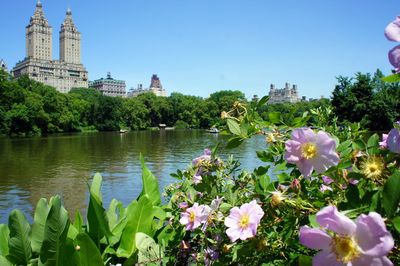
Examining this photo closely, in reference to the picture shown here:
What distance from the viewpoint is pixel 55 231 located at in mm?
1425

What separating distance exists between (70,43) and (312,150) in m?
148

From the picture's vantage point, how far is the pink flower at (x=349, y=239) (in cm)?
65

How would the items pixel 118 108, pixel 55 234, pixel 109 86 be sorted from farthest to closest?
1. pixel 109 86
2. pixel 118 108
3. pixel 55 234

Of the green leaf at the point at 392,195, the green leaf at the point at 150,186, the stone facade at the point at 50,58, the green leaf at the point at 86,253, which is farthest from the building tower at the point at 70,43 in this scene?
the green leaf at the point at 392,195

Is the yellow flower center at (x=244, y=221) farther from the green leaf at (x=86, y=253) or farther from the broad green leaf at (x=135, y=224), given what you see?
the broad green leaf at (x=135, y=224)

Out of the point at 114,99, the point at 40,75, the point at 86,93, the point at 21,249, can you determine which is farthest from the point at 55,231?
the point at 40,75

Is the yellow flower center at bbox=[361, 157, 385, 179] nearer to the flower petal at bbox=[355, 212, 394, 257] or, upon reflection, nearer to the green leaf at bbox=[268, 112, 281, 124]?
the flower petal at bbox=[355, 212, 394, 257]

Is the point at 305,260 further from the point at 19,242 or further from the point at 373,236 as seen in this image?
the point at 19,242

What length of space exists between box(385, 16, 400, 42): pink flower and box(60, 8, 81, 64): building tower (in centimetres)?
14354

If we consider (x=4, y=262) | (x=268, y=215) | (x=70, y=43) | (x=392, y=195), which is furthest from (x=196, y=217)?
(x=70, y=43)

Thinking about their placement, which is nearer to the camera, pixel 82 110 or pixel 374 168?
pixel 374 168

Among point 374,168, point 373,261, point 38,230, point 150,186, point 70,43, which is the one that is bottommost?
point 38,230

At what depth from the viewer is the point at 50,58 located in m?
134

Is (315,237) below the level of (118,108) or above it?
below
